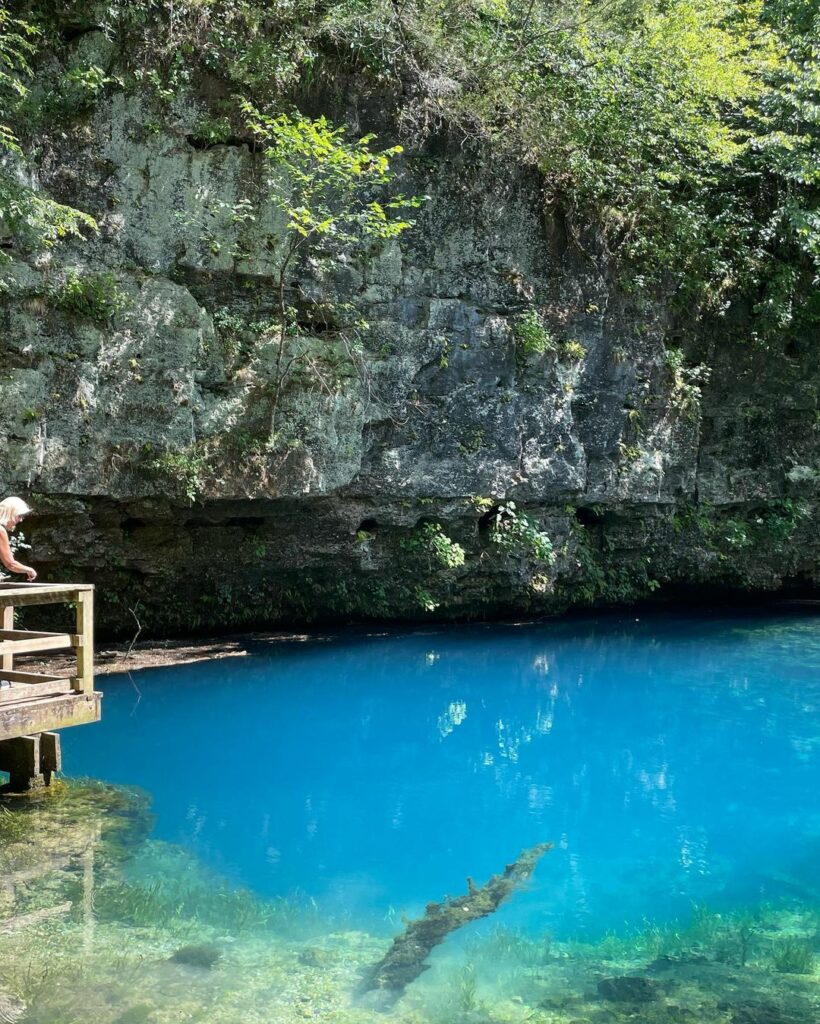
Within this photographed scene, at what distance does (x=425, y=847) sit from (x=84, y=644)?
10.0ft

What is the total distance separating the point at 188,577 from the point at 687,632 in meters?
8.26

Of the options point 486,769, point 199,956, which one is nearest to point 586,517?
point 486,769

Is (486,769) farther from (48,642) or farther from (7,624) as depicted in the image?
(7,624)

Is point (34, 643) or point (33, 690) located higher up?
point (34, 643)

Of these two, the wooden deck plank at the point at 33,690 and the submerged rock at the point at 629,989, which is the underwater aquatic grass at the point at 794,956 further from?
the wooden deck plank at the point at 33,690

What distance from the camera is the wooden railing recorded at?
263 inches

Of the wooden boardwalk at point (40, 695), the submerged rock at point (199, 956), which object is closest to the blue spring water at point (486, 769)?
the wooden boardwalk at point (40, 695)

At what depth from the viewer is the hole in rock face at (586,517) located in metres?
15.8

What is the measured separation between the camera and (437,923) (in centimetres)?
530

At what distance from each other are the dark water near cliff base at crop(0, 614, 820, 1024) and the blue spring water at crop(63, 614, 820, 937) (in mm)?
32

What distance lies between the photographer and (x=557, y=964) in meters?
4.82

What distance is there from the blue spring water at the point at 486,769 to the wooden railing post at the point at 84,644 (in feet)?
3.75

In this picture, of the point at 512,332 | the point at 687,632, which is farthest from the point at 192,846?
the point at 687,632

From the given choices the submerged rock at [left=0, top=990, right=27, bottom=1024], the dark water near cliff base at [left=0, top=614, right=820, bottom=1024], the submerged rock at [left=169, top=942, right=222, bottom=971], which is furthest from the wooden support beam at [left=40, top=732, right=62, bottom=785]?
the submerged rock at [left=0, top=990, right=27, bottom=1024]
